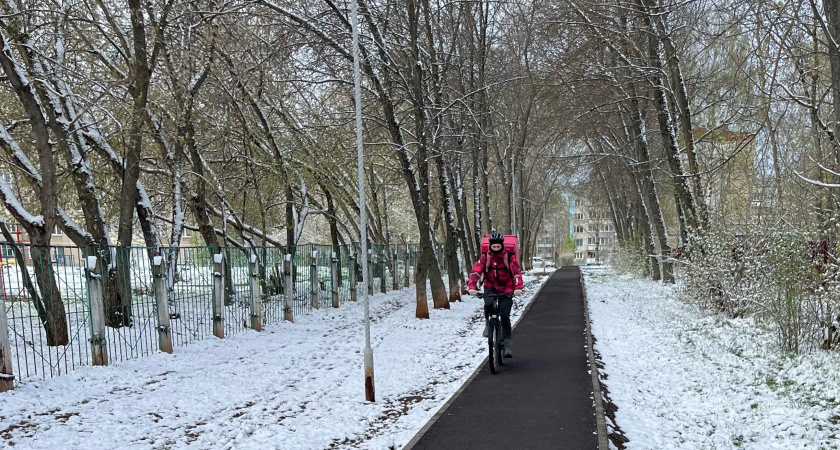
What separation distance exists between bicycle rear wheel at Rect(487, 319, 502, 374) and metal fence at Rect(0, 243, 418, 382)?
5695 mm

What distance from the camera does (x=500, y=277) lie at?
359 inches

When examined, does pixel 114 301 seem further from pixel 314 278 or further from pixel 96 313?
pixel 314 278

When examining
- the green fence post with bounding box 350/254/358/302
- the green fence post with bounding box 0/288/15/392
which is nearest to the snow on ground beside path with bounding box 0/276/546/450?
the green fence post with bounding box 0/288/15/392

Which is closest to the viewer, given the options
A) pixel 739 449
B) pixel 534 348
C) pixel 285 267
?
pixel 739 449

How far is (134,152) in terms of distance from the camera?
12.2m

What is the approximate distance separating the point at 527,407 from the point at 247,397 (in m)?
3.66

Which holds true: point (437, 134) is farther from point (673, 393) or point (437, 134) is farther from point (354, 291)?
point (673, 393)

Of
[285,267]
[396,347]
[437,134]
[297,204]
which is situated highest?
[437,134]

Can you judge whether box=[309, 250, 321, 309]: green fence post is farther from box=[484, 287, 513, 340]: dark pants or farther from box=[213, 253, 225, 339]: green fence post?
box=[484, 287, 513, 340]: dark pants

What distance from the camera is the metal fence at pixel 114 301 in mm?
8844

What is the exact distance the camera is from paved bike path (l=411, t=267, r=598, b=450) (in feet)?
18.9

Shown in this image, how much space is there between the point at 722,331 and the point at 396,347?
19.6 feet

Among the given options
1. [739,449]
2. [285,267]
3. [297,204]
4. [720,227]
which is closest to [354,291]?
[297,204]

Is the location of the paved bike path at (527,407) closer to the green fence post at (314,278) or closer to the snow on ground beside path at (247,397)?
the snow on ground beside path at (247,397)
